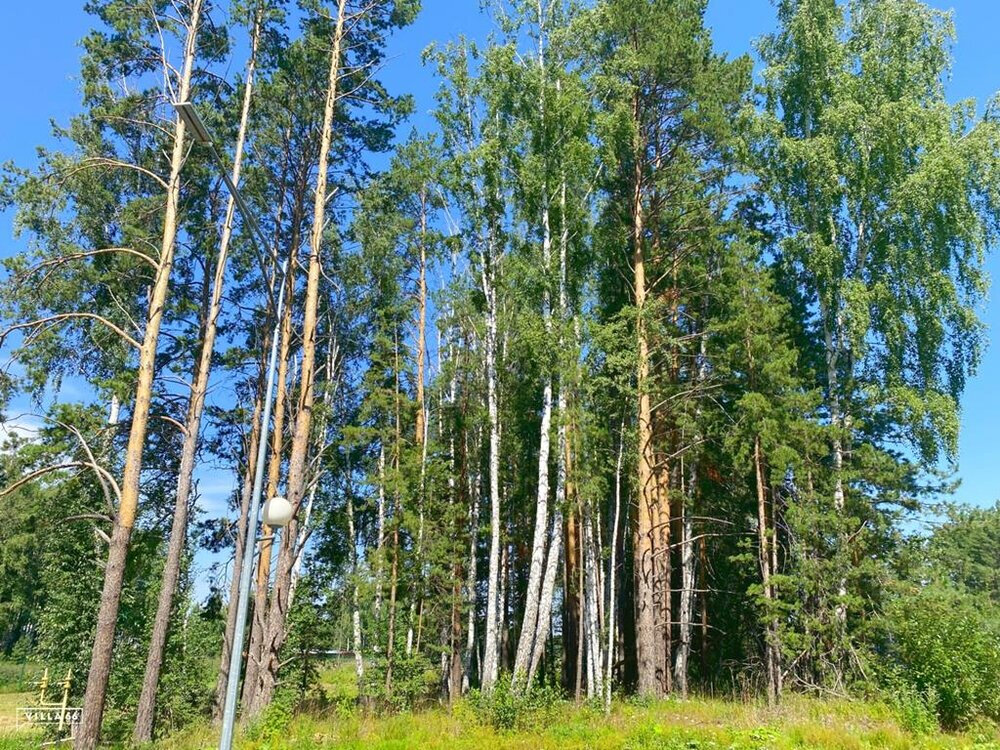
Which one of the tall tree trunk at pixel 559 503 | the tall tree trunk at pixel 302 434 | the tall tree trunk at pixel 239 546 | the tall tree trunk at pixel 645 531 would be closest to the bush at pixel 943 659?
the tall tree trunk at pixel 645 531

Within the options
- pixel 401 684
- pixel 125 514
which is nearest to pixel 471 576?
pixel 401 684

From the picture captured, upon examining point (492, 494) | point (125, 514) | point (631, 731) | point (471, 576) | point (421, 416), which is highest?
point (421, 416)

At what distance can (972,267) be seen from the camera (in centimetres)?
1695

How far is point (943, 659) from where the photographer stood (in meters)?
11.2

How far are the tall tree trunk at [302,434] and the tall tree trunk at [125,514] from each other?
8.35ft

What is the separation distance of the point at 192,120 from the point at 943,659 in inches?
561

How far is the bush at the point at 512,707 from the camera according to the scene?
10289mm

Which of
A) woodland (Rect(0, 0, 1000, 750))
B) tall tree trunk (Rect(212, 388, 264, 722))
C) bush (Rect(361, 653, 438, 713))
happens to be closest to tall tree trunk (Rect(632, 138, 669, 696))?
woodland (Rect(0, 0, 1000, 750))

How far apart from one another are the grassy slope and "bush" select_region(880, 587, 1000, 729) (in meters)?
0.83

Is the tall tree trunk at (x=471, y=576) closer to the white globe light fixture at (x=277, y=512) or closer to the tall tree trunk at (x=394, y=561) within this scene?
the tall tree trunk at (x=394, y=561)

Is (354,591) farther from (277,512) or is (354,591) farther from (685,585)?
(277,512)

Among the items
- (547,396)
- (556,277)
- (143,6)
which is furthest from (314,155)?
(547,396)

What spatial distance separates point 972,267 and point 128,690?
25.9 meters

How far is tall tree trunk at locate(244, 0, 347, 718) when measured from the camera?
1155 cm
